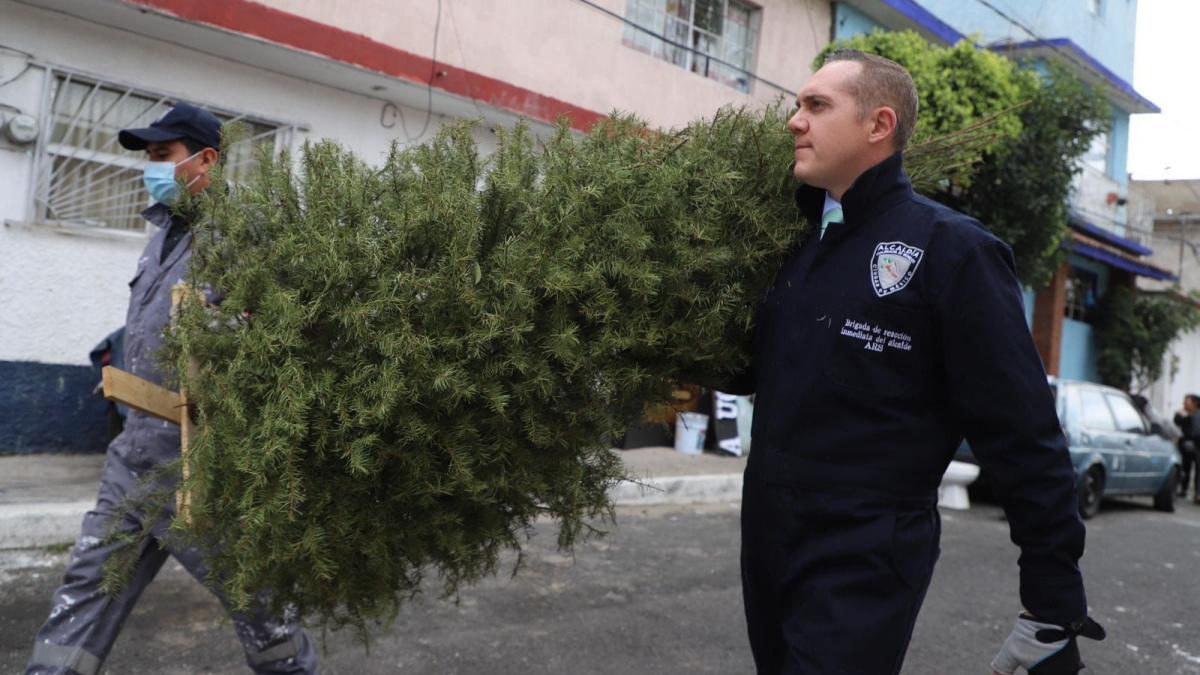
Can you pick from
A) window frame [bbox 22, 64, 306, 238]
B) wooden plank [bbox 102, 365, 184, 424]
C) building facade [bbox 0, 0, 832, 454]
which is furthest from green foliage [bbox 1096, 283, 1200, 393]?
wooden plank [bbox 102, 365, 184, 424]

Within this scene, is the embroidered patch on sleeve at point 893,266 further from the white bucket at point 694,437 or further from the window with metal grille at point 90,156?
the white bucket at point 694,437

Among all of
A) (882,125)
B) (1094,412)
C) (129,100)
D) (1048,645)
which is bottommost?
(1048,645)

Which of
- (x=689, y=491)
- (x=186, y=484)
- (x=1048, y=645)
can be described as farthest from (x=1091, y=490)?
(x=186, y=484)

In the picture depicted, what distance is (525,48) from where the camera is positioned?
938cm

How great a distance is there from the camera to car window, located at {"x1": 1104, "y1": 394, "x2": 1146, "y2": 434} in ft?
34.2

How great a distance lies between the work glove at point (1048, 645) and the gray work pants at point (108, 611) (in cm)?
173

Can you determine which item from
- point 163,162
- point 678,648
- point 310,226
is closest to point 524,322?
point 310,226

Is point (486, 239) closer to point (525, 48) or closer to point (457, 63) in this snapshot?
point (457, 63)

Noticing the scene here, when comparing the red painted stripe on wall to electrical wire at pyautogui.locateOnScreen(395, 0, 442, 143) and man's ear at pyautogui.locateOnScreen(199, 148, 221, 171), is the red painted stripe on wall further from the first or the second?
man's ear at pyautogui.locateOnScreen(199, 148, 221, 171)

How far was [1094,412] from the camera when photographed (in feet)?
33.0

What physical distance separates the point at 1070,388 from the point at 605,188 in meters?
9.22

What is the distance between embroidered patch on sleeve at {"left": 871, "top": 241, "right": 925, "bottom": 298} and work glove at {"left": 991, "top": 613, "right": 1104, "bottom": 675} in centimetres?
69

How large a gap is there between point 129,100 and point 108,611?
5.44m

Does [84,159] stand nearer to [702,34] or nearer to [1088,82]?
[702,34]
